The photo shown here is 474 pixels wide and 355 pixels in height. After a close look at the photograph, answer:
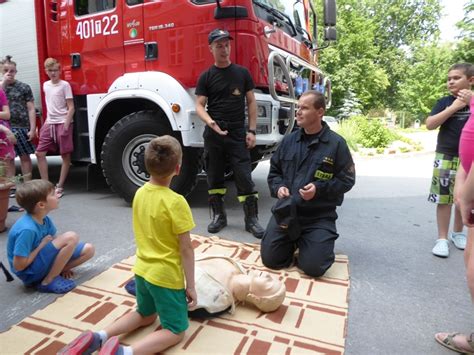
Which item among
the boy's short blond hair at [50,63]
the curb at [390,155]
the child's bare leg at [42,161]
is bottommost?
the curb at [390,155]

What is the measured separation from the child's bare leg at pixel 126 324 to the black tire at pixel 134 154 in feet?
7.55

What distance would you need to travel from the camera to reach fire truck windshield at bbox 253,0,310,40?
4.04 metres

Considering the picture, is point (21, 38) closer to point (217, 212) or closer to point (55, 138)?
point (55, 138)

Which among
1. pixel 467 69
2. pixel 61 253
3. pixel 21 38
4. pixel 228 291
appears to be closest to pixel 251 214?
pixel 228 291

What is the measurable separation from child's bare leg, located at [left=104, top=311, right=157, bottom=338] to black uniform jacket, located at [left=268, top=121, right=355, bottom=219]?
54.9 inches

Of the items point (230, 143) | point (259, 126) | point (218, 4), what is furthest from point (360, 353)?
point (218, 4)

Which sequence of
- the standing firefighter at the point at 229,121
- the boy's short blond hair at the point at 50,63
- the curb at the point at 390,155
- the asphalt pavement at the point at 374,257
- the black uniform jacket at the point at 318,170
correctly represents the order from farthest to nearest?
the curb at the point at 390,155, the boy's short blond hair at the point at 50,63, the standing firefighter at the point at 229,121, the black uniform jacket at the point at 318,170, the asphalt pavement at the point at 374,257

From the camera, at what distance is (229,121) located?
11.8ft

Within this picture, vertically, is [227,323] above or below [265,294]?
below

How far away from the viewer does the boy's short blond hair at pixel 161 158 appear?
1.77 meters

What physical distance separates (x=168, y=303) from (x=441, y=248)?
8.21 feet

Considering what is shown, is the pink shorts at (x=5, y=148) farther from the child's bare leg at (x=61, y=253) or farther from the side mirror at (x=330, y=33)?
the side mirror at (x=330, y=33)

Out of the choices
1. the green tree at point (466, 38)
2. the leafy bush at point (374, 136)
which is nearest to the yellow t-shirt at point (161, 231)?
the leafy bush at point (374, 136)

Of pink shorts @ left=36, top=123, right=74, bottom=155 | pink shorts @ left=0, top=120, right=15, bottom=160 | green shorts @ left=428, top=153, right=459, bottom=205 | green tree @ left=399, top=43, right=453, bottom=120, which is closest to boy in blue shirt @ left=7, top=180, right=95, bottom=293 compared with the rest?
pink shorts @ left=0, top=120, right=15, bottom=160
